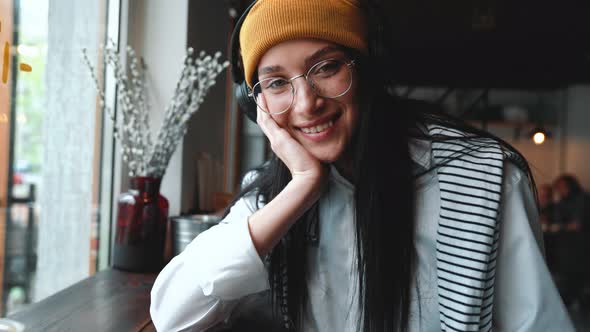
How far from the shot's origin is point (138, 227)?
4.80 ft

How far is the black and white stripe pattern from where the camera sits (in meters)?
0.92

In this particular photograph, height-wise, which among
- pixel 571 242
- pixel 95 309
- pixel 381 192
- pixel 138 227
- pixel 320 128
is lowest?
pixel 571 242

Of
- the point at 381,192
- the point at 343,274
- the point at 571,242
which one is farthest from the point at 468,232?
the point at 571,242

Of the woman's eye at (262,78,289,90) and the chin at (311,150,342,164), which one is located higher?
the woman's eye at (262,78,289,90)

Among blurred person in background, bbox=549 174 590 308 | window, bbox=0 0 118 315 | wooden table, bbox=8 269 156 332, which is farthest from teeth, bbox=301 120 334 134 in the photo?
blurred person in background, bbox=549 174 590 308

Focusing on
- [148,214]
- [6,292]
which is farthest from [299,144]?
[6,292]

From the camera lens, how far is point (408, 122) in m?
1.12

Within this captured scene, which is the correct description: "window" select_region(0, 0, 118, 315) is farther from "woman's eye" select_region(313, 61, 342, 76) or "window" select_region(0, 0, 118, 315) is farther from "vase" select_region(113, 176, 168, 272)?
"woman's eye" select_region(313, 61, 342, 76)

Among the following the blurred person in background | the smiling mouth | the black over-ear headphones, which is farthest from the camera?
the blurred person in background

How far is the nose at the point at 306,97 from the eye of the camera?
995 mm

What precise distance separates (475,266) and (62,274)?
1209 millimetres

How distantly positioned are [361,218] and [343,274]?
16 cm

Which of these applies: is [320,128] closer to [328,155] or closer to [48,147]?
[328,155]

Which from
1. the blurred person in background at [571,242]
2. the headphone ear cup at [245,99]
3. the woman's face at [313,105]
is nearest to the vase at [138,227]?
the headphone ear cup at [245,99]
